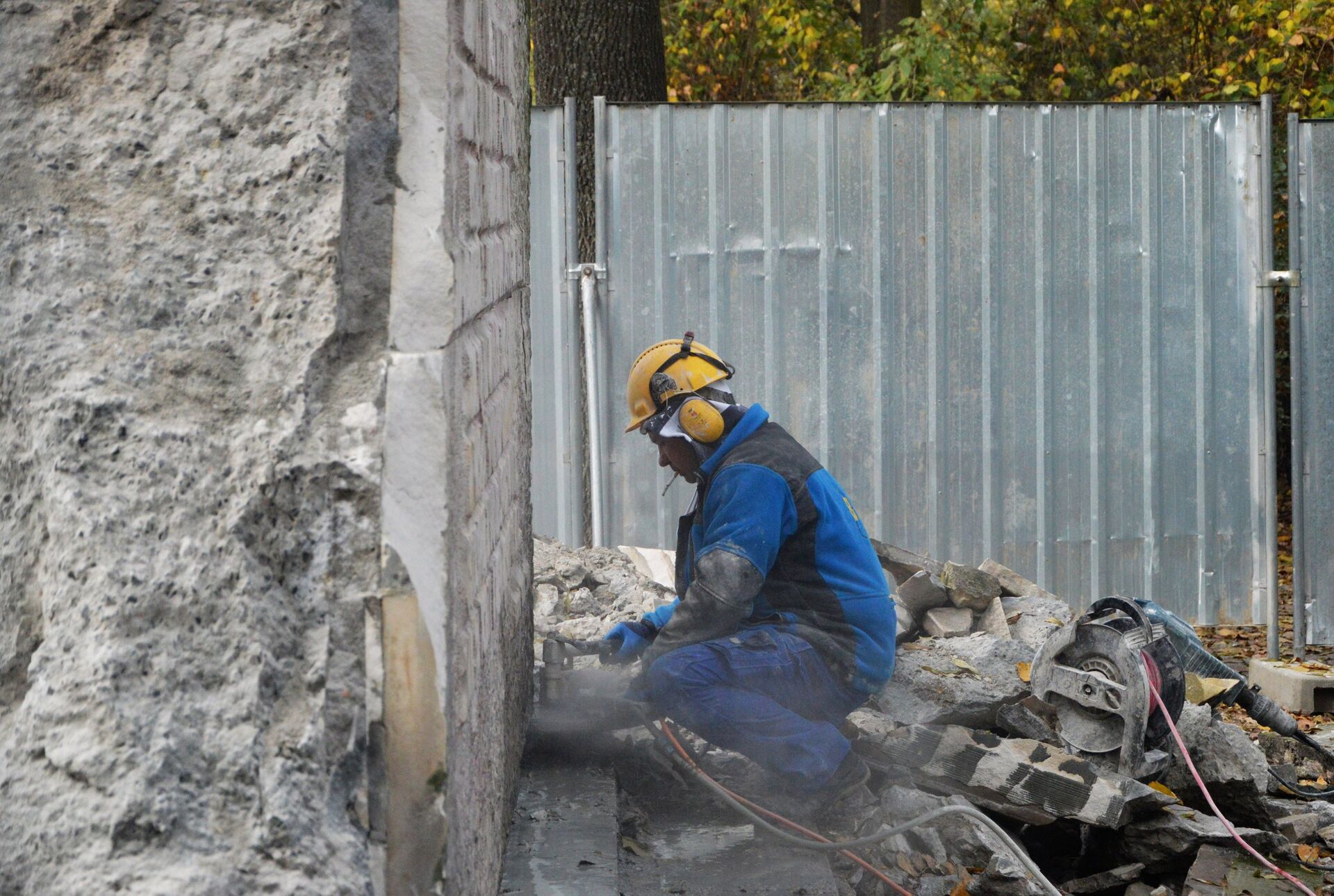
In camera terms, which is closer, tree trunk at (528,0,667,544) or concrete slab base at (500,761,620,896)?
concrete slab base at (500,761,620,896)

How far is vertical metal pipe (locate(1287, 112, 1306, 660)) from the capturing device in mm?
5953

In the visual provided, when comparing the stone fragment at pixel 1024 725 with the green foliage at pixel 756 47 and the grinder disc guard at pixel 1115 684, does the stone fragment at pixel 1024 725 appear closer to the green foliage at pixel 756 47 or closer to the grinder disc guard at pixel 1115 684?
the grinder disc guard at pixel 1115 684

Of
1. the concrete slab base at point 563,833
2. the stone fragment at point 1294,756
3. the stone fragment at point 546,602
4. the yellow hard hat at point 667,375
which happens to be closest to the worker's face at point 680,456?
the yellow hard hat at point 667,375

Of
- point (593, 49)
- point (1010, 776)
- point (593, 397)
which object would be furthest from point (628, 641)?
point (593, 49)

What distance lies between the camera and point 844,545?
387 centimetres

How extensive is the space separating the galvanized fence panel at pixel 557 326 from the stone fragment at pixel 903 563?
138 cm

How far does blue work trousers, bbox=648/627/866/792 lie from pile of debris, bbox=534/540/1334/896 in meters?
0.18

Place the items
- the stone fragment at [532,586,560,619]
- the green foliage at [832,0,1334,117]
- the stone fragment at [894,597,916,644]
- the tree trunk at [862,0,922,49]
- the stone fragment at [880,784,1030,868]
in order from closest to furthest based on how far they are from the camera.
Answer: the stone fragment at [880,784,1030,868] < the stone fragment at [532,586,560,619] < the stone fragment at [894,597,916,644] < the green foliage at [832,0,1334,117] < the tree trunk at [862,0,922,49]

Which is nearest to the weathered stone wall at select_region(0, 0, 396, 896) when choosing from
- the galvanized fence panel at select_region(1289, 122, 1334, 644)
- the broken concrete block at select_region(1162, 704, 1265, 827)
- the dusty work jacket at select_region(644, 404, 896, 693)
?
the dusty work jacket at select_region(644, 404, 896, 693)

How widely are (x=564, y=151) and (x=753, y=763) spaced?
305cm

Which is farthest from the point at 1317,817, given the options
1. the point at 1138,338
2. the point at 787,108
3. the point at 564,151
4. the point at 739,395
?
the point at 564,151

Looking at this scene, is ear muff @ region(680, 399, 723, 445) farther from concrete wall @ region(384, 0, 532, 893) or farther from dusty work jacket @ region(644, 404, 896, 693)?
concrete wall @ region(384, 0, 532, 893)

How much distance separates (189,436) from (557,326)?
4.14 m

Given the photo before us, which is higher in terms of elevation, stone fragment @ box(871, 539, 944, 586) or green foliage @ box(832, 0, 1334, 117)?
green foliage @ box(832, 0, 1334, 117)
